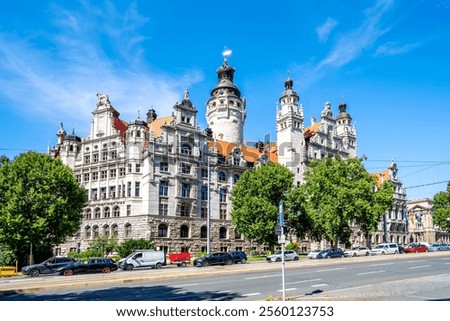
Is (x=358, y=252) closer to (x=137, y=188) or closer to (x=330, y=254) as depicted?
(x=330, y=254)

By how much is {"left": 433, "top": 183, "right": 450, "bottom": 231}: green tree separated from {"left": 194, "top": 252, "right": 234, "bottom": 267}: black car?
61147mm

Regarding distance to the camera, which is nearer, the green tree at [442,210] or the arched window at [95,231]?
the arched window at [95,231]

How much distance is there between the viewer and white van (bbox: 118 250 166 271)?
41.9 metres

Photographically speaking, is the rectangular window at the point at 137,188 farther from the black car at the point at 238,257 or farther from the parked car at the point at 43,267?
the parked car at the point at 43,267

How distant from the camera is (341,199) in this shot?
58.8 meters

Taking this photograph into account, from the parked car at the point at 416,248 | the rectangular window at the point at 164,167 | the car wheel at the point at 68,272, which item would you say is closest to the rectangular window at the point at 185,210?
the rectangular window at the point at 164,167

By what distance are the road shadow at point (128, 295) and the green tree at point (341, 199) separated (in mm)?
42608

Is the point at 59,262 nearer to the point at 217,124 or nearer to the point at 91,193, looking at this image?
the point at 91,193

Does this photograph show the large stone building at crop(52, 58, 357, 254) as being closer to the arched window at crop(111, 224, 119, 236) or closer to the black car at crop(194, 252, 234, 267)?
the arched window at crop(111, 224, 119, 236)

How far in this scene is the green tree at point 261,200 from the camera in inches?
2258
